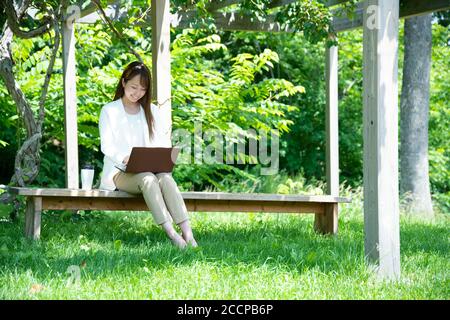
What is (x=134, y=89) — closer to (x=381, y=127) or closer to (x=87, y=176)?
(x=87, y=176)

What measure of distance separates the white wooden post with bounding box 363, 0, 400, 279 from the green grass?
212 mm

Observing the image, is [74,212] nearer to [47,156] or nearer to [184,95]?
[184,95]

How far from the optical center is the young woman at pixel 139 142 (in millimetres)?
5309

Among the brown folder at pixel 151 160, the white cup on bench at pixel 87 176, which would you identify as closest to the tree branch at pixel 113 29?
the white cup on bench at pixel 87 176

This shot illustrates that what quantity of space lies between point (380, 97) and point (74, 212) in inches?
139

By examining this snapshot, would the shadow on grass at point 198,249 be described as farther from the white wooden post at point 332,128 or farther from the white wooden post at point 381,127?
the white wooden post at point 332,128

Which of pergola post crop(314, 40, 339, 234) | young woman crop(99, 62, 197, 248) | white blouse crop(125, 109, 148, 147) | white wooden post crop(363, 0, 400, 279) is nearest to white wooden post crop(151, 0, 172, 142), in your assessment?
young woman crop(99, 62, 197, 248)

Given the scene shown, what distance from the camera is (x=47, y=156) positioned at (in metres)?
10.4

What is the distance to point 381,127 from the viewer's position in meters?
4.05

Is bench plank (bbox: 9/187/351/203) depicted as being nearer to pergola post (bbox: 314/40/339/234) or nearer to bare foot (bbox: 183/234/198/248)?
bare foot (bbox: 183/234/198/248)

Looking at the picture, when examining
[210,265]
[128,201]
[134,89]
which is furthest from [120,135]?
[210,265]

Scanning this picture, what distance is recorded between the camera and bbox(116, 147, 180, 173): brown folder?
5316 mm
